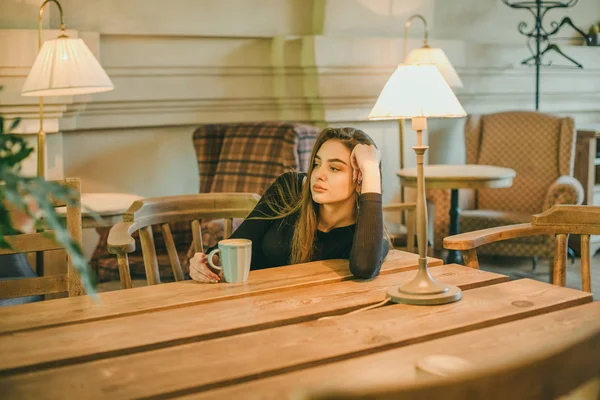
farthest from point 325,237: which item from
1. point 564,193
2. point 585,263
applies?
point 564,193

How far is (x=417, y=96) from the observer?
1862 millimetres

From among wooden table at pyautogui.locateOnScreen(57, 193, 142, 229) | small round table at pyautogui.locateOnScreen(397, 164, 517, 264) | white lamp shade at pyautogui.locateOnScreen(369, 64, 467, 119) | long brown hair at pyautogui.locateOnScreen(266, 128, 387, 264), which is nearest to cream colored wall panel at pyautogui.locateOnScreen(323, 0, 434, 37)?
small round table at pyautogui.locateOnScreen(397, 164, 517, 264)

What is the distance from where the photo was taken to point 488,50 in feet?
18.0

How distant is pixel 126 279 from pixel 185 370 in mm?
953

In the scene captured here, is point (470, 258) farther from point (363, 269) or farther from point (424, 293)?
point (424, 293)

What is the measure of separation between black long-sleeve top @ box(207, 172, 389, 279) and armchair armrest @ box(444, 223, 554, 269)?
0.62 feet

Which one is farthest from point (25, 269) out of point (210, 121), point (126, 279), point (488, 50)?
point (488, 50)

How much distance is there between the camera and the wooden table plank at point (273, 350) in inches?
51.7

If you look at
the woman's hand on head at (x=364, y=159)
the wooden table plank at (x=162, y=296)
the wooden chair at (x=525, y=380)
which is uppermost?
the woman's hand on head at (x=364, y=159)

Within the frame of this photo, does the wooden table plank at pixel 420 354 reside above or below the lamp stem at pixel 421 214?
below

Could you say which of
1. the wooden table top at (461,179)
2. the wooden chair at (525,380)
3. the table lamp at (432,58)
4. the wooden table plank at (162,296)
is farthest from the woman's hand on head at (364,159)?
the table lamp at (432,58)

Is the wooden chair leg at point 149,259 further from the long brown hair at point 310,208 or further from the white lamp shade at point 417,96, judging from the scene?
the white lamp shade at point 417,96

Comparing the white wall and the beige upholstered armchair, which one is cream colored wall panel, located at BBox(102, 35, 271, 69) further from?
the beige upholstered armchair

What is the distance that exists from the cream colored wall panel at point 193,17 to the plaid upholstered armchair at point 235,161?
0.61 m
